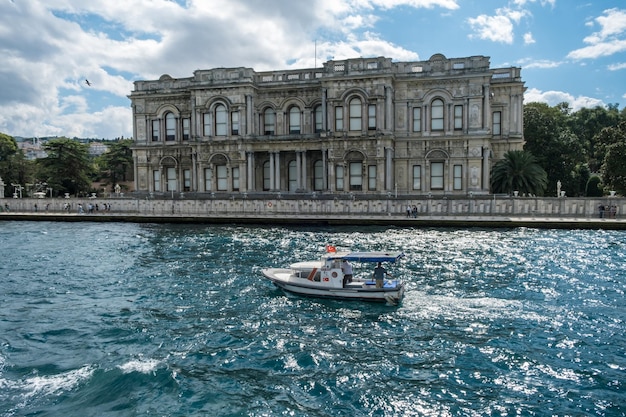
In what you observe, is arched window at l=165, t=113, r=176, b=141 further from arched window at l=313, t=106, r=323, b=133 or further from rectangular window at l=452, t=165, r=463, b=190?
rectangular window at l=452, t=165, r=463, b=190

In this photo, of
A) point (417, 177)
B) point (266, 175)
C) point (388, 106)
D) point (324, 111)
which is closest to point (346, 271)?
point (388, 106)

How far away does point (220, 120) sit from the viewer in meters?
44.9

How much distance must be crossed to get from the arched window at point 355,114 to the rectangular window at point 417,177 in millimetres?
5834

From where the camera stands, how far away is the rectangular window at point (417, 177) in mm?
41781

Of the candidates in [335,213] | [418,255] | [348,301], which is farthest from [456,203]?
[348,301]

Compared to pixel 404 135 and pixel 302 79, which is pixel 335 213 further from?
pixel 302 79

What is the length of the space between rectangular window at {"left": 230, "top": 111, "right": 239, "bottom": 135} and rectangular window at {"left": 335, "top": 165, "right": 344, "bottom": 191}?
9723 mm

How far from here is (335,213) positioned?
121ft

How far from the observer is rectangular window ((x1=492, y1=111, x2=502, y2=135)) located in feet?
140

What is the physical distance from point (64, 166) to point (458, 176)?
149ft

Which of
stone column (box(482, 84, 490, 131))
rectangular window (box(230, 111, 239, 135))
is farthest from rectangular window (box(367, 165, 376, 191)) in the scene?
rectangular window (box(230, 111, 239, 135))

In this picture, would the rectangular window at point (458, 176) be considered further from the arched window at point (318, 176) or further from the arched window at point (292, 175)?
the arched window at point (292, 175)

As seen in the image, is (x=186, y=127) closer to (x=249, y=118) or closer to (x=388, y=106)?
(x=249, y=118)

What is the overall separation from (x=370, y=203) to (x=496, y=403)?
27.2 m
